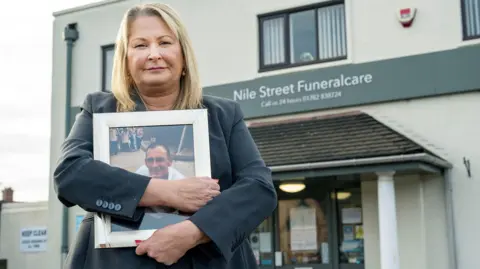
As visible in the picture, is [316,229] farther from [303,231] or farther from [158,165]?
[158,165]

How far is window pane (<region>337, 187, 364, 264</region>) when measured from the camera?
12055 mm

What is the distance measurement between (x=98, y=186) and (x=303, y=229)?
434 inches

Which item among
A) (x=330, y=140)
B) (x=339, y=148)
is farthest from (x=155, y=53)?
(x=330, y=140)

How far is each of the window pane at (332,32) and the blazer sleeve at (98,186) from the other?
35.0 ft

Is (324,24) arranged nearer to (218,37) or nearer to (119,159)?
(218,37)

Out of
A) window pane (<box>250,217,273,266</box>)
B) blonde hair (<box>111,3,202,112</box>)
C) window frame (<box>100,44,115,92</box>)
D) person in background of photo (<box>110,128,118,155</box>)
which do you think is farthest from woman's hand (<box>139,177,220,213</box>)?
window frame (<box>100,44,115,92</box>)

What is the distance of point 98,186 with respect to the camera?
1846 millimetres

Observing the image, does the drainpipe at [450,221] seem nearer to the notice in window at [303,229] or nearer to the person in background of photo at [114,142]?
the notice in window at [303,229]

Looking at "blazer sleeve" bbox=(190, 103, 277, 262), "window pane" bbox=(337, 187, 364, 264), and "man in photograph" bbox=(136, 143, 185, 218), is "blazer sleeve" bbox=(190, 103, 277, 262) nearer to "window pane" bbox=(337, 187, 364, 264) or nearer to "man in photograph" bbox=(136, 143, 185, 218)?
"man in photograph" bbox=(136, 143, 185, 218)

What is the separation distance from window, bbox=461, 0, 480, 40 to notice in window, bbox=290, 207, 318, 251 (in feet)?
13.5

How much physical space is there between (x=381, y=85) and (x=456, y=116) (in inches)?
55.0

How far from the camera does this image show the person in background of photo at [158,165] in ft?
6.27

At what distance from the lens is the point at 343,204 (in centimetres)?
1238

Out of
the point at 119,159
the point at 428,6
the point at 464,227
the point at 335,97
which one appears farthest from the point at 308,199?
the point at 119,159
